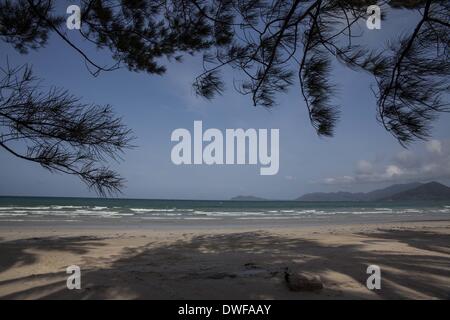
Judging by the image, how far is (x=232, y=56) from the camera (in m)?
3.22

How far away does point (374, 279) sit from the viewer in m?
2.59

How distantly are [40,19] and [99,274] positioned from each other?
238 centimetres

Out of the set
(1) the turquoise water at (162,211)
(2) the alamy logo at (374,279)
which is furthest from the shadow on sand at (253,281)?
(1) the turquoise water at (162,211)

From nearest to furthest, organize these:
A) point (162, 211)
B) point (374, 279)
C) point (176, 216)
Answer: point (374, 279) < point (176, 216) < point (162, 211)

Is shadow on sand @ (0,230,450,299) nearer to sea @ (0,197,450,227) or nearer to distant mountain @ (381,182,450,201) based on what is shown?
sea @ (0,197,450,227)

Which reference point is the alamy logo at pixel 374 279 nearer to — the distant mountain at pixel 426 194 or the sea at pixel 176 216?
the sea at pixel 176 216

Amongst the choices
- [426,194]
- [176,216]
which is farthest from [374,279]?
[426,194]

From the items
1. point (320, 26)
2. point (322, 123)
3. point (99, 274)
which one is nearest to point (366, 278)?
point (322, 123)

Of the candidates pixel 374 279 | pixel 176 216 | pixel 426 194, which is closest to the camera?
pixel 374 279

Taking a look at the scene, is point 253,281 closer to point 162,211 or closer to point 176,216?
point 176,216

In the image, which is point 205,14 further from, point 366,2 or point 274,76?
point 366,2

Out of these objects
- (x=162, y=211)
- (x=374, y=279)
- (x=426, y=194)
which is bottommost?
(x=162, y=211)

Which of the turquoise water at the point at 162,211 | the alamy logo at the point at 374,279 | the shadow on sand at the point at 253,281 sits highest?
the alamy logo at the point at 374,279

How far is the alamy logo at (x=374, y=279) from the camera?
8.04 feet
